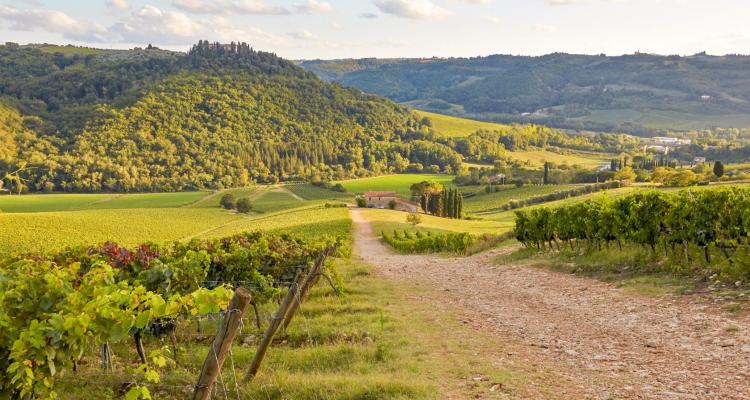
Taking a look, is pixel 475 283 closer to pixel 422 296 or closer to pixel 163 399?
pixel 422 296

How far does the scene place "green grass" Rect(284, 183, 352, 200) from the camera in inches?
5800

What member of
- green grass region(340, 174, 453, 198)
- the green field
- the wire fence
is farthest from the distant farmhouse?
the wire fence

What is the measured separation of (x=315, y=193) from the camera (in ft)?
503

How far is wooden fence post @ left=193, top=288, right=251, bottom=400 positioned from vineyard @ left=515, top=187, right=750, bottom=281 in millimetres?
14220

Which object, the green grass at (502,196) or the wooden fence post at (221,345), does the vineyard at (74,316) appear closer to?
the wooden fence post at (221,345)

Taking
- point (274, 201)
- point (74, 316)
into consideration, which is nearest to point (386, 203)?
point (274, 201)

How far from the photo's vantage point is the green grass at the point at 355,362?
8859mm

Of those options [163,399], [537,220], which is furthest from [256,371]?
[537,220]

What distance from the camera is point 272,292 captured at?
672 inches

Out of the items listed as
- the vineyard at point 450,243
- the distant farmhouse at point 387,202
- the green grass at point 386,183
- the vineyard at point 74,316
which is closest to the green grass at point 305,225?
the vineyard at point 450,243

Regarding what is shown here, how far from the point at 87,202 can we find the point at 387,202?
64595mm

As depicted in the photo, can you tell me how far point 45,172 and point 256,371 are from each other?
162730 mm

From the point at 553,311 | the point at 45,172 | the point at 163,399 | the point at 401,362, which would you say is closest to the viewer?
the point at 163,399

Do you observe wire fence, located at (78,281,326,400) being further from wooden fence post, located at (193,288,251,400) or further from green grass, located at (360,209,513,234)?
green grass, located at (360,209,513,234)
